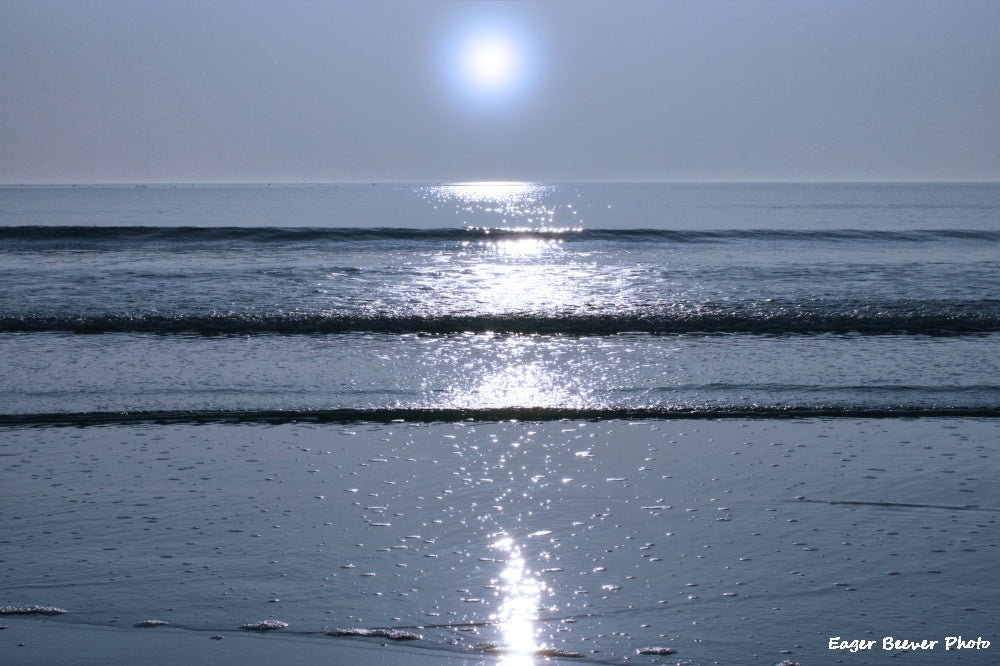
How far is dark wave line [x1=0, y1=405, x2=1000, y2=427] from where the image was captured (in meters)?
7.43

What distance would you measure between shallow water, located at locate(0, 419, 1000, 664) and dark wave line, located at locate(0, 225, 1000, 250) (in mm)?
22540

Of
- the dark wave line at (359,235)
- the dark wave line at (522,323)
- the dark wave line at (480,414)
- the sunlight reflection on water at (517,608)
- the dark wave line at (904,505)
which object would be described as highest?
the dark wave line at (359,235)

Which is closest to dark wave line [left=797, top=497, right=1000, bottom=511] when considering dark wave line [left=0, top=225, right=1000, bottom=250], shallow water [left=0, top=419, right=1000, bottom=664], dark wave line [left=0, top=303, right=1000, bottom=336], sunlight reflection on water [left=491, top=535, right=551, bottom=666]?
shallow water [left=0, top=419, right=1000, bottom=664]

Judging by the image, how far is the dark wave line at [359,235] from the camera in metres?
28.2

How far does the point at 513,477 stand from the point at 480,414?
178cm

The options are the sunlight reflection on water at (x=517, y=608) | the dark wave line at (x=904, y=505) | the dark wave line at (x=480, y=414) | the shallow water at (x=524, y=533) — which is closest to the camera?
the sunlight reflection on water at (x=517, y=608)

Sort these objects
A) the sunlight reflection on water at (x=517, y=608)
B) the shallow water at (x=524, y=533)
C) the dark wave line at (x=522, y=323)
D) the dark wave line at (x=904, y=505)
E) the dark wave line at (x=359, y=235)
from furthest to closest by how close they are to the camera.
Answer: the dark wave line at (x=359, y=235) < the dark wave line at (x=522, y=323) < the dark wave line at (x=904, y=505) < the shallow water at (x=524, y=533) < the sunlight reflection on water at (x=517, y=608)

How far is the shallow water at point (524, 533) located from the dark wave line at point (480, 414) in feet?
1.04

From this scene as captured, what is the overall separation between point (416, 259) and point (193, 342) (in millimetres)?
12954

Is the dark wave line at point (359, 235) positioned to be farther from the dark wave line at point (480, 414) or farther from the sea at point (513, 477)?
the dark wave line at point (480, 414)

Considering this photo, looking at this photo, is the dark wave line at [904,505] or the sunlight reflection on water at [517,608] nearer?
the sunlight reflection on water at [517,608]

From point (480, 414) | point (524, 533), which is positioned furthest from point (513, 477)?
point (480, 414)

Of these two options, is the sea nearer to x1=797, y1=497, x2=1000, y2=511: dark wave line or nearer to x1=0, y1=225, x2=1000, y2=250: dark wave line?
x1=797, y1=497, x2=1000, y2=511: dark wave line

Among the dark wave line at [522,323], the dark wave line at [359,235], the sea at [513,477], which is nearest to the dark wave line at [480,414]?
the sea at [513,477]
